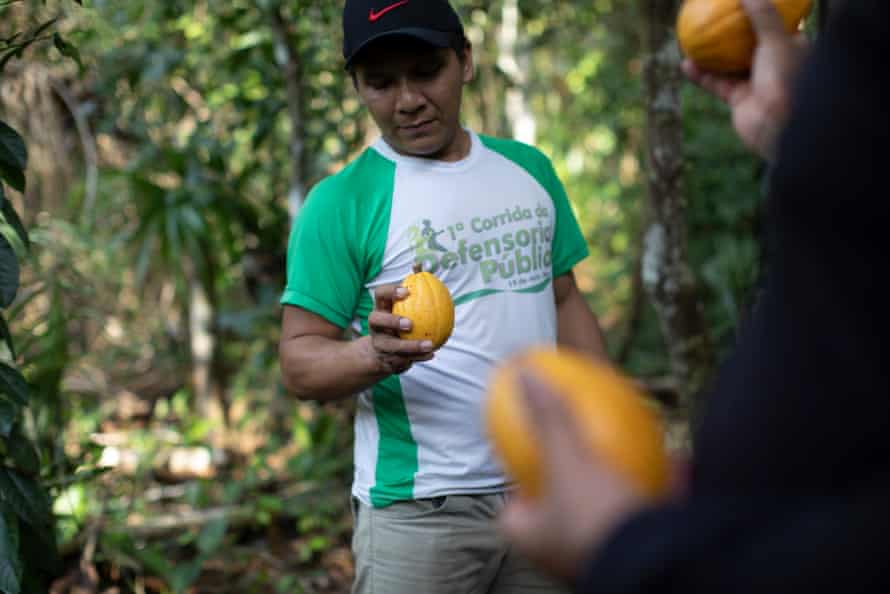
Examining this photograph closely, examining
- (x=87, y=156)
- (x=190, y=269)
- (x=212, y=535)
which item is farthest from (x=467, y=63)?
(x=190, y=269)

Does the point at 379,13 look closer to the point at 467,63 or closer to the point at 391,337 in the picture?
the point at 467,63

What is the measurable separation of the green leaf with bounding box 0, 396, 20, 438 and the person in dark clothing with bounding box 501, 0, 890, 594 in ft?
5.13

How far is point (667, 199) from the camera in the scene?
3525 millimetres

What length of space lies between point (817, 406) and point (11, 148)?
1711 millimetres

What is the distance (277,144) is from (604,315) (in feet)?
13.6

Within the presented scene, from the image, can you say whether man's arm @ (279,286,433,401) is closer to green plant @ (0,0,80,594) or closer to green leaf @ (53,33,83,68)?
green plant @ (0,0,80,594)

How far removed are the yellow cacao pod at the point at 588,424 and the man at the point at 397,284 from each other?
105 centimetres

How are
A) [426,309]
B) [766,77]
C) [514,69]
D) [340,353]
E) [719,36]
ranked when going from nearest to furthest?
1. [766,77]
2. [719,36]
3. [426,309]
4. [340,353]
5. [514,69]

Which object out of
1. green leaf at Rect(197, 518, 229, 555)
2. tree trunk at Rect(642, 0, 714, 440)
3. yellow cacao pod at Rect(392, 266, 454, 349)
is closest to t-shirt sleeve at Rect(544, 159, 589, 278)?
yellow cacao pod at Rect(392, 266, 454, 349)

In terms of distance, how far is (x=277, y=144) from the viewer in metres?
4.41

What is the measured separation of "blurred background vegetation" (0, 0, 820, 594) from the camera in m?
3.56

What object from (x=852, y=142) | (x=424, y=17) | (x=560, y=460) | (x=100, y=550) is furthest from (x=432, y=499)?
(x=100, y=550)

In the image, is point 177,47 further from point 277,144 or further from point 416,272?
point 416,272

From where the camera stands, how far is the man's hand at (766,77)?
44.6 inches
